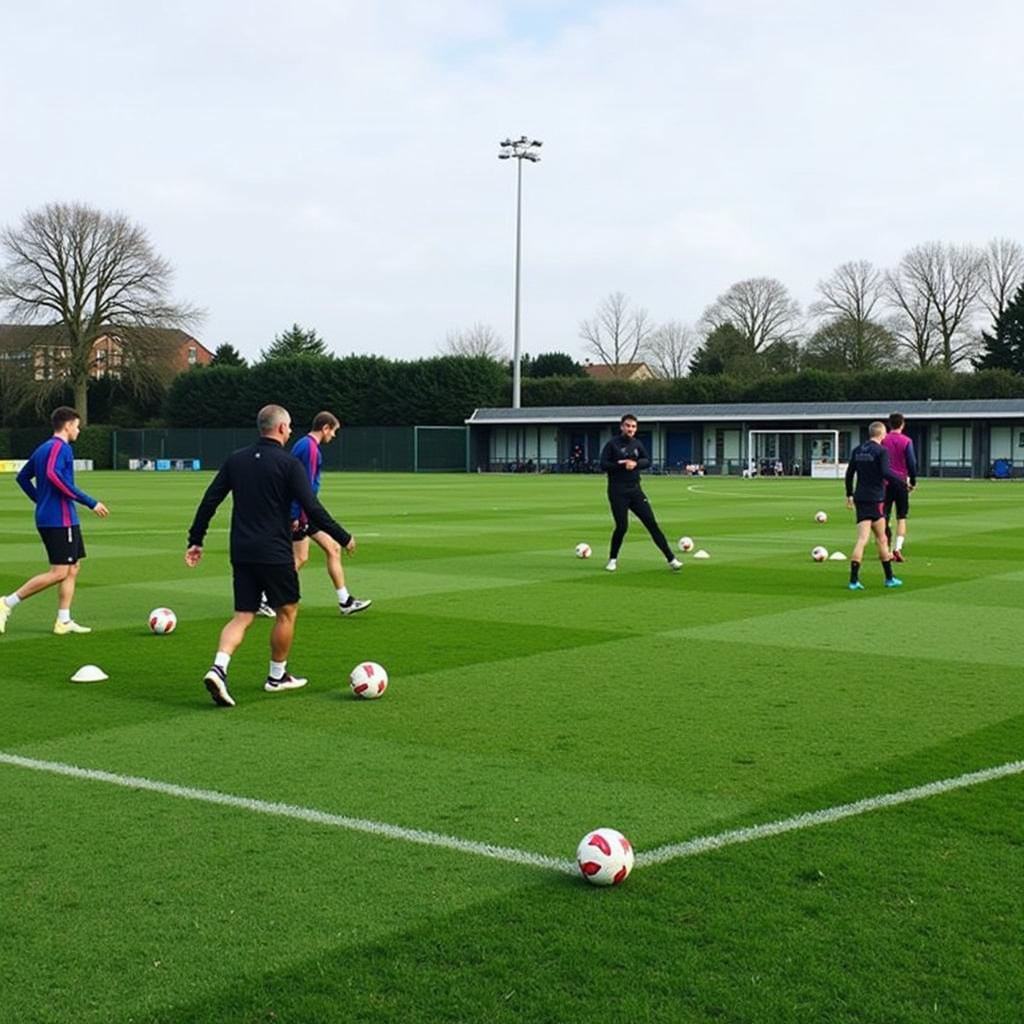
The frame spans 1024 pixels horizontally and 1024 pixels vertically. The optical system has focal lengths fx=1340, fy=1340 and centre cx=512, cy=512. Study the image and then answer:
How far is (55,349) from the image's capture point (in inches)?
3199

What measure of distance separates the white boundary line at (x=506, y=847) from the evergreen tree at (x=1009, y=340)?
8418 cm

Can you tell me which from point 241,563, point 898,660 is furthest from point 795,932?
point 898,660

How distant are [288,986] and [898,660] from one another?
24.7 feet

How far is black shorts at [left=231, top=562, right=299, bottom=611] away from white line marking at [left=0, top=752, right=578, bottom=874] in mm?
2004

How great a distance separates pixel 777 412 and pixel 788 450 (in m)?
2.23

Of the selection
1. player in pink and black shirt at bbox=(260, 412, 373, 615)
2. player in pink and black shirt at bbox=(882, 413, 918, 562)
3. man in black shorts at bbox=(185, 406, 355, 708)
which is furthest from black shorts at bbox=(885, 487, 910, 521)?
man in black shorts at bbox=(185, 406, 355, 708)

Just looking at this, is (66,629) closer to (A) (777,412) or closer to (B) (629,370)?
(A) (777,412)

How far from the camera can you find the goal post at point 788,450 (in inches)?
2815

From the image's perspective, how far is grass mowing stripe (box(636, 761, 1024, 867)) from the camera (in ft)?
19.4

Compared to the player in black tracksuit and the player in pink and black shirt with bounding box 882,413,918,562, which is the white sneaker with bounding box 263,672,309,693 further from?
the player in pink and black shirt with bounding box 882,413,918,562

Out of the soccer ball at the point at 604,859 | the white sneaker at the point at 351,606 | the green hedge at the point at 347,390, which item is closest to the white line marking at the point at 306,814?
the soccer ball at the point at 604,859

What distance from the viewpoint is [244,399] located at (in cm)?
9038

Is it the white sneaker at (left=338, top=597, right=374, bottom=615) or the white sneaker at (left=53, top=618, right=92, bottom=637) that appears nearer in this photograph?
the white sneaker at (left=53, top=618, right=92, bottom=637)

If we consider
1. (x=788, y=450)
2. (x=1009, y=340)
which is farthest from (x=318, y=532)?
(x=1009, y=340)
